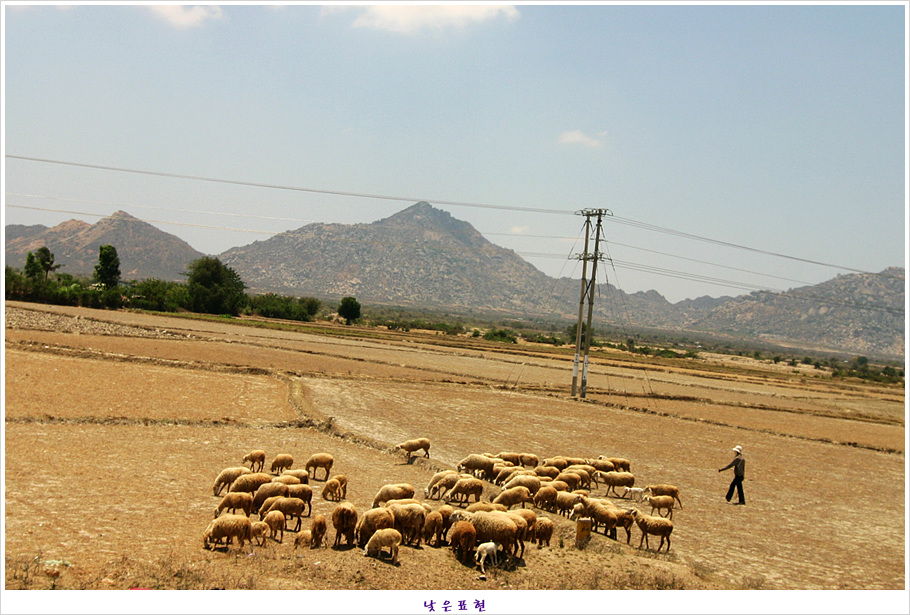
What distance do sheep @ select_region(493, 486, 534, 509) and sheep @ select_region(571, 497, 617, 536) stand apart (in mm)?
1284

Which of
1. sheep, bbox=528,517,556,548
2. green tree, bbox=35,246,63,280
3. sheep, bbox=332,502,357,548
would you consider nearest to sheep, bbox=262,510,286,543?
sheep, bbox=332,502,357,548

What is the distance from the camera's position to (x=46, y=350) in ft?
122

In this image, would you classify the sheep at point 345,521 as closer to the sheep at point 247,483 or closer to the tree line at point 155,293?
the sheep at point 247,483

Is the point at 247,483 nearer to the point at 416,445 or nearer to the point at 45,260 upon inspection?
the point at 416,445

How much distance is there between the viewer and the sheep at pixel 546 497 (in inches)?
605

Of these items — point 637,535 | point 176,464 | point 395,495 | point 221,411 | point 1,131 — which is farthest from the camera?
point 221,411

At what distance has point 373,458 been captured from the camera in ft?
69.1

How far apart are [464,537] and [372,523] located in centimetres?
175

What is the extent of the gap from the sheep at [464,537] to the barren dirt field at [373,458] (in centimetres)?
48

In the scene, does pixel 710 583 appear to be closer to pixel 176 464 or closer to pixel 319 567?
pixel 319 567

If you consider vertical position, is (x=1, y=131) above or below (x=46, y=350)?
above

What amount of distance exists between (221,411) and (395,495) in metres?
14.8

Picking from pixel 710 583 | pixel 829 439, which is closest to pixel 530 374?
pixel 829 439

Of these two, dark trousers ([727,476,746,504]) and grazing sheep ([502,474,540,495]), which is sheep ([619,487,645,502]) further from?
grazing sheep ([502,474,540,495])
